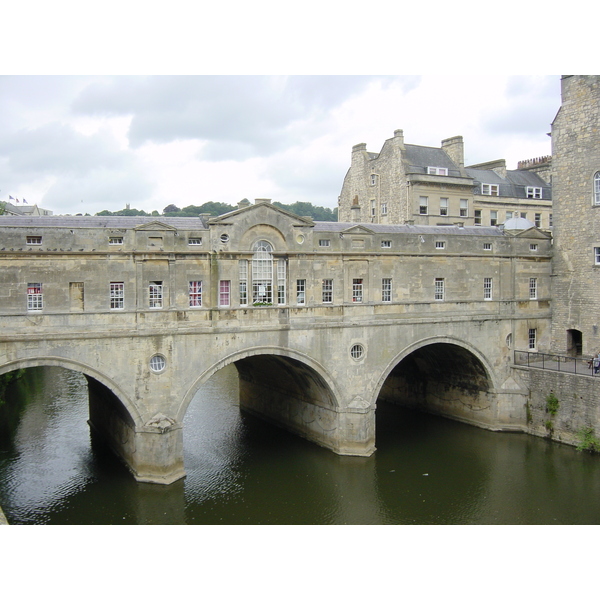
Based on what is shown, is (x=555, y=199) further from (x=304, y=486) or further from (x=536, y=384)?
(x=304, y=486)

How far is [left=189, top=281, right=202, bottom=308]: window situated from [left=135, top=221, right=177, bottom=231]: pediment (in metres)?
2.54

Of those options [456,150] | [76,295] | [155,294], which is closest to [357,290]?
[155,294]

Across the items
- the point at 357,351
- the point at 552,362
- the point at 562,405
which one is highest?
the point at 357,351

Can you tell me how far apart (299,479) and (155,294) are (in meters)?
10.3

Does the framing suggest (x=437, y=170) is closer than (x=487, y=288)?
No

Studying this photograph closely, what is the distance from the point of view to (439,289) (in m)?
31.3

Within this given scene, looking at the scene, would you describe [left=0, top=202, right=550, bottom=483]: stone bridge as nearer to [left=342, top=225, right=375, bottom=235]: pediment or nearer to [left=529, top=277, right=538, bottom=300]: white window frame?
[left=342, top=225, right=375, bottom=235]: pediment

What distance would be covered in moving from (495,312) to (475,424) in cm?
658

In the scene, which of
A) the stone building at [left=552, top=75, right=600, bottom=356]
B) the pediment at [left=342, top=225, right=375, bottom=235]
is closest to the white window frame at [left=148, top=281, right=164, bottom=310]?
the pediment at [left=342, top=225, right=375, bottom=235]

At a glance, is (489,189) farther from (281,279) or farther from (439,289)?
(281,279)

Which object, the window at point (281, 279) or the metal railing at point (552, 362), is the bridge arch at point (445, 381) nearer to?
the metal railing at point (552, 362)

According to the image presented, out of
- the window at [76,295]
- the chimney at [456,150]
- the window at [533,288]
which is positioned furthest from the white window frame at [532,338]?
the window at [76,295]

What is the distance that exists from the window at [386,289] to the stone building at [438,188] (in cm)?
876

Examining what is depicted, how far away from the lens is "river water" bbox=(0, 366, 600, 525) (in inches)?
885
